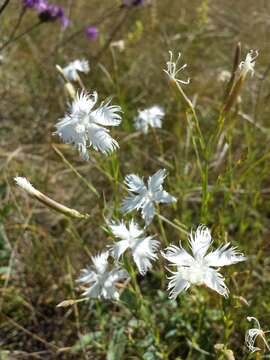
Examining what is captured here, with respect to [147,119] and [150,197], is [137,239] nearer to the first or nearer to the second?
[150,197]

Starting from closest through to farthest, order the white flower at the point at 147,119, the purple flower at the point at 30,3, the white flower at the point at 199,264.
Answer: the white flower at the point at 199,264 → the white flower at the point at 147,119 → the purple flower at the point at 30,3

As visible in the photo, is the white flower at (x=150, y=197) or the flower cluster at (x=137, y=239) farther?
the white flower at (x=150, y=197)

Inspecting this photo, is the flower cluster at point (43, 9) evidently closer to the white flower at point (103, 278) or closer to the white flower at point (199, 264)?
the white flower at point (103, 278)

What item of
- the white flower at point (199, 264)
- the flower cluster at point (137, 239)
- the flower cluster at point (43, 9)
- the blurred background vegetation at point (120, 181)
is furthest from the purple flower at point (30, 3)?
the white flower at point (199, 264)

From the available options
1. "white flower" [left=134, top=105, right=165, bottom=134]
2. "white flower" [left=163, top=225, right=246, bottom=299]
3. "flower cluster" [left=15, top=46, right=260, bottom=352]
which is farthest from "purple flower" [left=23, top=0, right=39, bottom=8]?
"white flower" [left=163, top=225, right=246, bottom=299]

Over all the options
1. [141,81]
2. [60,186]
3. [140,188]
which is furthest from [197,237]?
[141,81]

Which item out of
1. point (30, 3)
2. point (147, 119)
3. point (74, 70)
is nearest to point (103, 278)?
point (147, 119)
